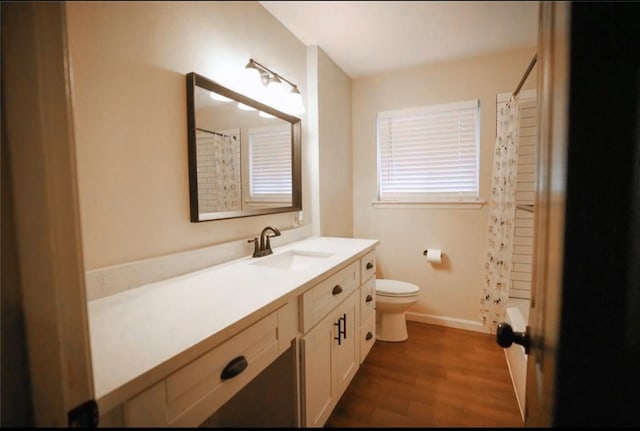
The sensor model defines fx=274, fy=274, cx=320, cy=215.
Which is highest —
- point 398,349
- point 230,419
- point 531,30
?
point 531,30

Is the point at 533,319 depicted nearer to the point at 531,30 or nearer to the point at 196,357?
the point at 531,30

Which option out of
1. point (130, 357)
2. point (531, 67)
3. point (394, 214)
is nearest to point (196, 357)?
point (130, 357)

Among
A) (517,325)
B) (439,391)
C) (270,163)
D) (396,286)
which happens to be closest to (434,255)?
(517,325)

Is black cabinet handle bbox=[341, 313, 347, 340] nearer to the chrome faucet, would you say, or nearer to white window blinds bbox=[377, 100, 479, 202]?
the chrome faucet

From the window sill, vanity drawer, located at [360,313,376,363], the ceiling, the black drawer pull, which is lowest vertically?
vanity drawer, located at [360,313,376,363]

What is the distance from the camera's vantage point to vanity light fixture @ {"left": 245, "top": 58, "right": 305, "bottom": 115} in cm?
71

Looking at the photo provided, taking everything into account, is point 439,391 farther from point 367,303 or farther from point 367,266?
point 367,303

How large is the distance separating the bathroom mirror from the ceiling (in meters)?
0.34

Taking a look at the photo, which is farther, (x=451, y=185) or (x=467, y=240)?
(x=467, y=240)

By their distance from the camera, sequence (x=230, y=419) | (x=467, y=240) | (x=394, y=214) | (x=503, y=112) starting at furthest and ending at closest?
(x=467, y=240) → (x=394, y=214) → (x=503, y=112) → (x=230, y=419)

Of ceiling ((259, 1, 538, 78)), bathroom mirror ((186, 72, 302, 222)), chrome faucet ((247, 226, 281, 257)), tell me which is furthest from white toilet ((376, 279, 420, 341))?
ceiling ((259, 1, 538, 78))

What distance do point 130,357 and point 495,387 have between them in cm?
67

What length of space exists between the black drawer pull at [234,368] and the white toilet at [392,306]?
86 centimetres

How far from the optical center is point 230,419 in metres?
0.47
